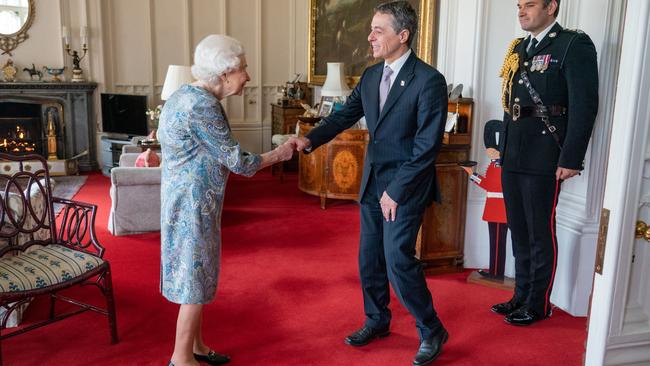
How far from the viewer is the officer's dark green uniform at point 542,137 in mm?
2939

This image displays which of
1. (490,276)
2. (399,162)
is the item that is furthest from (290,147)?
(490,276)

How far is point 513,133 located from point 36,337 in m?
2.79

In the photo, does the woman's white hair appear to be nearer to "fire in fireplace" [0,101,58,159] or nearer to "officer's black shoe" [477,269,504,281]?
"officer's black shoe" [477,269,504,281]

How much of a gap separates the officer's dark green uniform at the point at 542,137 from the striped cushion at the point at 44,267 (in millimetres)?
2284

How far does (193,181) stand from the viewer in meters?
2.39

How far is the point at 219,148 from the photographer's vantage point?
93.4 inches

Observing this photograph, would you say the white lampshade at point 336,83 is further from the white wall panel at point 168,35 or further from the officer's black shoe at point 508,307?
the officer's black shoe at point 508,307

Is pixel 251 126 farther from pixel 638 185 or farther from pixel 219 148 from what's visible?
pixel 638 185

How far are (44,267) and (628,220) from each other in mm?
2477

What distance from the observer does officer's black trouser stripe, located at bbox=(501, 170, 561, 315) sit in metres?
3.16

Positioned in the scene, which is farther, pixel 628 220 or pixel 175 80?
pixel 175 80

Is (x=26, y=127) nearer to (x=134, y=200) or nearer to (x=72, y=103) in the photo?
(x=72, y=103)

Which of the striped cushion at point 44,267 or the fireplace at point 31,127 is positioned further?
the fireplace at point 31,127

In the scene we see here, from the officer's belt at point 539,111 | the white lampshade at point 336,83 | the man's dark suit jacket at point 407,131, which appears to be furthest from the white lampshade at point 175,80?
the officer's belt at point 539,111
